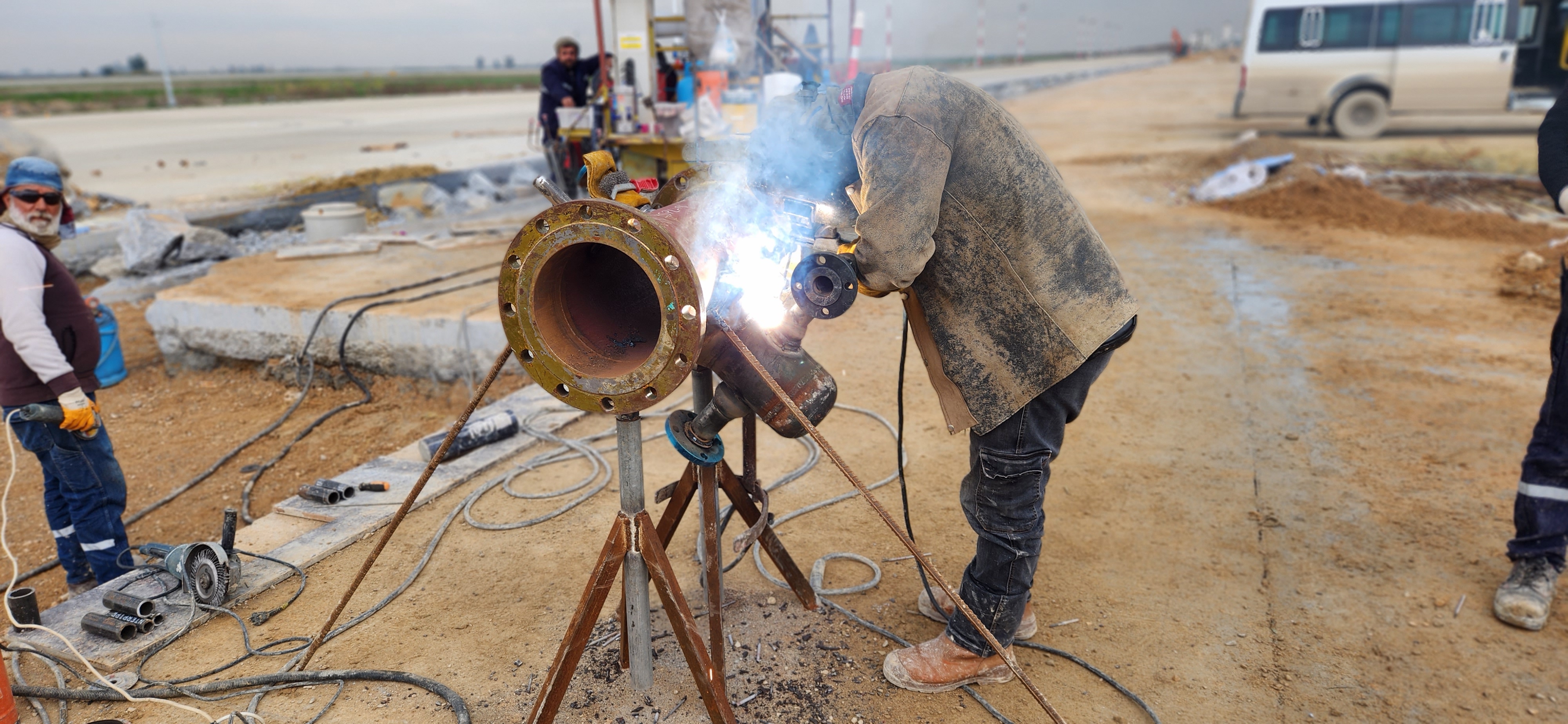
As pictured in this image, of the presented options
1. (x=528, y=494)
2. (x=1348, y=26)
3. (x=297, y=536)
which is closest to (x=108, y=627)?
(x=297, y=536)

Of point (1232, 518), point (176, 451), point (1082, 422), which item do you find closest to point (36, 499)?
point (176, 451)

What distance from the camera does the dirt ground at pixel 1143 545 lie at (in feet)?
7.44

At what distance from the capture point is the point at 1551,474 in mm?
2545

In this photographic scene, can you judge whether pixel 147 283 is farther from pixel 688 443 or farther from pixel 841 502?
pixel 688 443

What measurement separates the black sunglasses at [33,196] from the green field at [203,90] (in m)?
32.4

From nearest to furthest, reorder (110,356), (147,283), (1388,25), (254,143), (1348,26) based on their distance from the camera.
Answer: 1. (110,356)
2. (147,283)
3. (1388,25)
4. (1348,26)
5. (254,143)

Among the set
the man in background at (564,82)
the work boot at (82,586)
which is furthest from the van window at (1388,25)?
the work boot at (82,586)

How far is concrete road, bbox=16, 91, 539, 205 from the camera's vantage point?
1277cm

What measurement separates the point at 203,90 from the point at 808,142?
5434cm

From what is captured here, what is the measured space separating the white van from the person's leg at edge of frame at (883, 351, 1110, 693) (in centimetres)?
1324

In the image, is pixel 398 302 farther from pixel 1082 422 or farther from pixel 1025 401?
pixel 1025 401

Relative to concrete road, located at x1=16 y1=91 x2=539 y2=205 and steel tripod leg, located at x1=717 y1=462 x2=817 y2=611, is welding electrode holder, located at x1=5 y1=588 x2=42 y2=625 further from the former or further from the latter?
concrete road, located at x1=16 y1=91 x2=539 y2=205

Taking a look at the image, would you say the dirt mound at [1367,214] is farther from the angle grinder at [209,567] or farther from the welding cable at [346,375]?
the angle grinder at [209,567]

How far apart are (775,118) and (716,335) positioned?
0.56 metres
